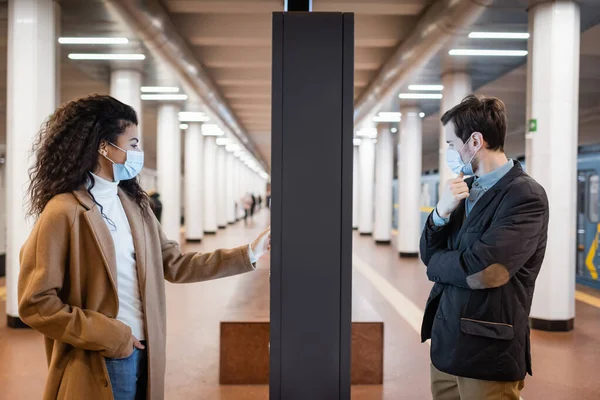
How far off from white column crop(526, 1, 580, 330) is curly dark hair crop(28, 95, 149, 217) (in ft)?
20.2

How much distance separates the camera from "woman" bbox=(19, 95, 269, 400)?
177 centimetres

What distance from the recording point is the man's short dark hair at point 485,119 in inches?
86.4

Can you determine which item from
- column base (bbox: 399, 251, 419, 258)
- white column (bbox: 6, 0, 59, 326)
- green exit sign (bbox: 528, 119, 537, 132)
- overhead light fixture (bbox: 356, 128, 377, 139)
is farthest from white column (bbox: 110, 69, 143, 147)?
overhead light fixture (bbox: 356, 128, 377, 139)

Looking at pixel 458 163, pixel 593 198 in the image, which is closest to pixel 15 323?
pixel 458 163

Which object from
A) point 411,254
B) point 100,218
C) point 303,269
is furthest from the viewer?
point 411,254

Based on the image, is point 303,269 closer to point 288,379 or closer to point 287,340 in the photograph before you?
point 287,340

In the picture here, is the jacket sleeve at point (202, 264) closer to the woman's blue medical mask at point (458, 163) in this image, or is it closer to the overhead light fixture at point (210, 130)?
the woman's blue medical mask at point (458, 163)

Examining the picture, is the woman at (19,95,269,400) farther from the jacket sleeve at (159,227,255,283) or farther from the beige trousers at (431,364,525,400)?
the beige trousers at (431,364,525,400)

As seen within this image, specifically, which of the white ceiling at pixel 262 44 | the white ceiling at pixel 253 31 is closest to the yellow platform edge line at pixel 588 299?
the white ceiling at pixel 262 44

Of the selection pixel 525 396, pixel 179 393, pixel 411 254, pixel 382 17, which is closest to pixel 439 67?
pixel 382 17

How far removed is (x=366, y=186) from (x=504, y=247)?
22903 mm

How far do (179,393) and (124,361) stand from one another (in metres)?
3.01

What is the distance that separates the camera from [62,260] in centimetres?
181

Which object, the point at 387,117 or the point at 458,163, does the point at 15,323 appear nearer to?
the point at 458,163
